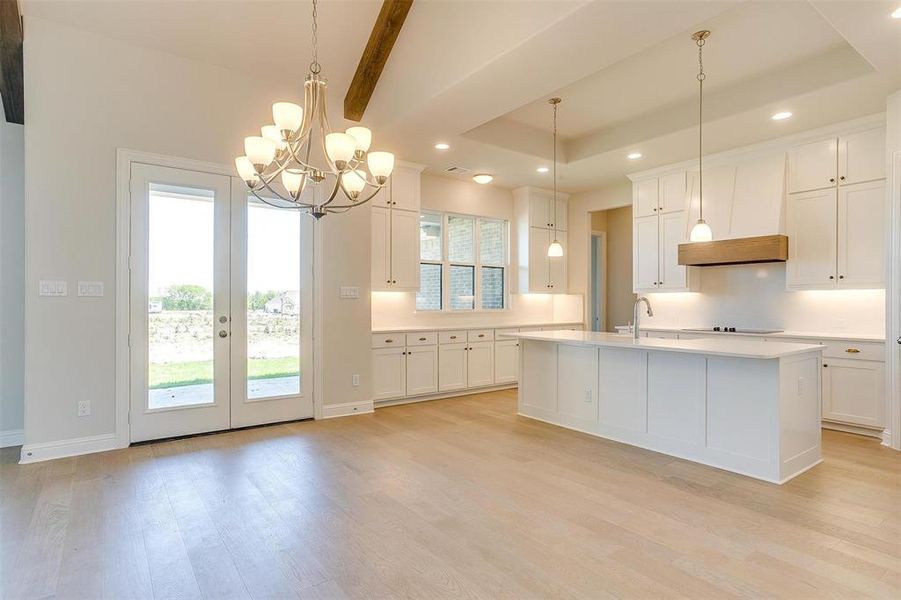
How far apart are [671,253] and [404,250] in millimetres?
3398

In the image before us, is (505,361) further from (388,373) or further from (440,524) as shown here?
(440,524)

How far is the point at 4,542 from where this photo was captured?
7.86 feet

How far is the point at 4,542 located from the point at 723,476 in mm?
4279

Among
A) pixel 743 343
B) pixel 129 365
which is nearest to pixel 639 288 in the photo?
pixel 743 343

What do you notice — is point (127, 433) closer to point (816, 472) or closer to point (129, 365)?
point (129, 365)

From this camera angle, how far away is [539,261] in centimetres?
729

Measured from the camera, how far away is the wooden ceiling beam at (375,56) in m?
4.05

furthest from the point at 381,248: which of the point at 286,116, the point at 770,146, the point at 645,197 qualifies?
the point at 770,146

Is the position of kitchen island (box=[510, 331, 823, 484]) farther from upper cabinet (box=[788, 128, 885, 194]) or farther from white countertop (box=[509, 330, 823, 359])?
upper cabinet (box=[788, 128, 885, 194])

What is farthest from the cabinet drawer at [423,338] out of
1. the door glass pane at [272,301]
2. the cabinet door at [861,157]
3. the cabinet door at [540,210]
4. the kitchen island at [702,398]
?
the cabinet door at [861,157]

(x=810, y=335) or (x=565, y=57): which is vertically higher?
(x=565, y=57)

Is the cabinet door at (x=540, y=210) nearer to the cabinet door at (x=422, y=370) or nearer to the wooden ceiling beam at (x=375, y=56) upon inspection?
the cabinet door at (x=422, y=370)

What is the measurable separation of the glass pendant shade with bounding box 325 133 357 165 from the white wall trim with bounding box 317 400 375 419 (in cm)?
300

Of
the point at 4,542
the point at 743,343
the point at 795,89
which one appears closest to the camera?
the point at 4,542
